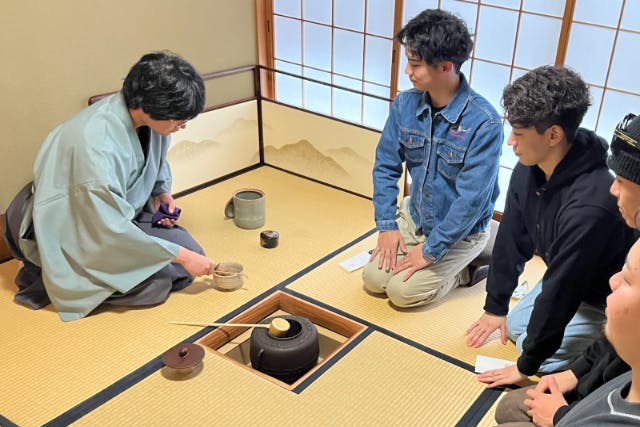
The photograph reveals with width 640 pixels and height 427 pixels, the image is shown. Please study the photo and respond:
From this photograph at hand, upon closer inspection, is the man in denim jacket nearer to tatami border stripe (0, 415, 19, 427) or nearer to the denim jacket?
the denim jacket

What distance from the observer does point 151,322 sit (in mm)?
2832

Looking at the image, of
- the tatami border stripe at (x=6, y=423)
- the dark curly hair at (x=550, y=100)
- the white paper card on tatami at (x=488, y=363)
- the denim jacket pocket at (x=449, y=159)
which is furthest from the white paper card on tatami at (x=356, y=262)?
the tatami border stripe at (x=6, y=423)

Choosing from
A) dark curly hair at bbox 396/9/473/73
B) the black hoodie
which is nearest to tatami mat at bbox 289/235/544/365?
the black hoodie

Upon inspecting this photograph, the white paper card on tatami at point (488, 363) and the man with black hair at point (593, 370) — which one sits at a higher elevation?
the man with black hair at point (593, 370)

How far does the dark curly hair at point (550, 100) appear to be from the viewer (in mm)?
2062

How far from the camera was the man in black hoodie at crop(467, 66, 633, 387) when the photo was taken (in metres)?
2.07

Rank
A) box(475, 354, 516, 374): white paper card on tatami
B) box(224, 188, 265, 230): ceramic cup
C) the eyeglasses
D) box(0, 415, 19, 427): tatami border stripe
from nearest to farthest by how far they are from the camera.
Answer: the eyeglasses < box(0, 415, 19, 427): tatami border stripe < box(475, 354, 516, 374): white paper card on tatami < box(224, 188, 265, 230): ceramic cup

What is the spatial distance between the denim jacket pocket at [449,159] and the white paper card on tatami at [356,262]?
2.27 feet

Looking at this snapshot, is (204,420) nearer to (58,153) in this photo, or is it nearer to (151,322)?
(151,322)

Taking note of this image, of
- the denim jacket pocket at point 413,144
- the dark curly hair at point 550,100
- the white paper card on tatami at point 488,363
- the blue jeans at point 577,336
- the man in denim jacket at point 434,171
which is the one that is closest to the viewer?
the dark curly hair at point 550,100

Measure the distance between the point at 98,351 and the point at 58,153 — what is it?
85 cm

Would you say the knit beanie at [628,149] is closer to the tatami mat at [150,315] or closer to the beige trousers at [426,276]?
the beige trousers at [426,276]

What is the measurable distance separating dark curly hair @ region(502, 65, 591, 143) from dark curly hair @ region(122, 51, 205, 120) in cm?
128

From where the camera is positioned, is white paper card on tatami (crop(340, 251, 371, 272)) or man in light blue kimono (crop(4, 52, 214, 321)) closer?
man in light blue kimono (crop(4, 52, 214, 321))
